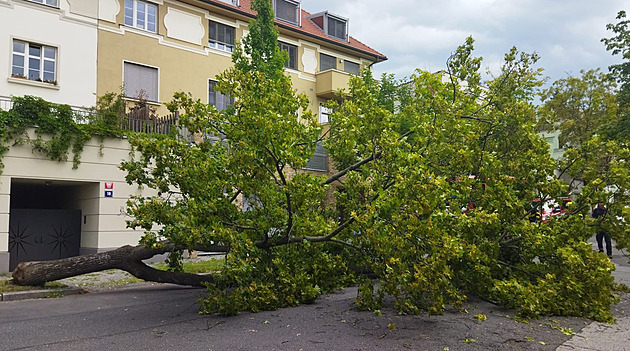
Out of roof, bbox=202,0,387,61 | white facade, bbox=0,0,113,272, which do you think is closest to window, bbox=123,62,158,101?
white facade, bbox=0,0,113,272

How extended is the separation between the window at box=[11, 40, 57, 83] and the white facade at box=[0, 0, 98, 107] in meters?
0.06

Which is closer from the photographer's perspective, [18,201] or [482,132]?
[482,132]

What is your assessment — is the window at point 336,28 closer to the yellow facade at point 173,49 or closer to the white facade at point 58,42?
the yellow facade at point 173,49

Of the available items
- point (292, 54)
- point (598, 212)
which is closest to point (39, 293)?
point (598, 212)

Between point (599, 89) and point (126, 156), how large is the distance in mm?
30734

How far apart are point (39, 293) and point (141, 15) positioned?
46.0ft

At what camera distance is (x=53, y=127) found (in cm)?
1430

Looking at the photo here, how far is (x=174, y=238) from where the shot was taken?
7160 millimetres

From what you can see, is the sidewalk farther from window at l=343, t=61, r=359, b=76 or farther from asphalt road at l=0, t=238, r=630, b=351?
window at l=343, t=61, r=359, b=76

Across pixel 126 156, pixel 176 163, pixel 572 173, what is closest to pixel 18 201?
pixel 126 156

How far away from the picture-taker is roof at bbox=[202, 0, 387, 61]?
2342 centimetres

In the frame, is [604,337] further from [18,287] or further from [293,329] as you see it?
[18,287]

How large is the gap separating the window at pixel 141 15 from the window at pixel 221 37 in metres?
2.75

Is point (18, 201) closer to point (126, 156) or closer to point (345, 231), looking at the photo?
point (126, 156)
